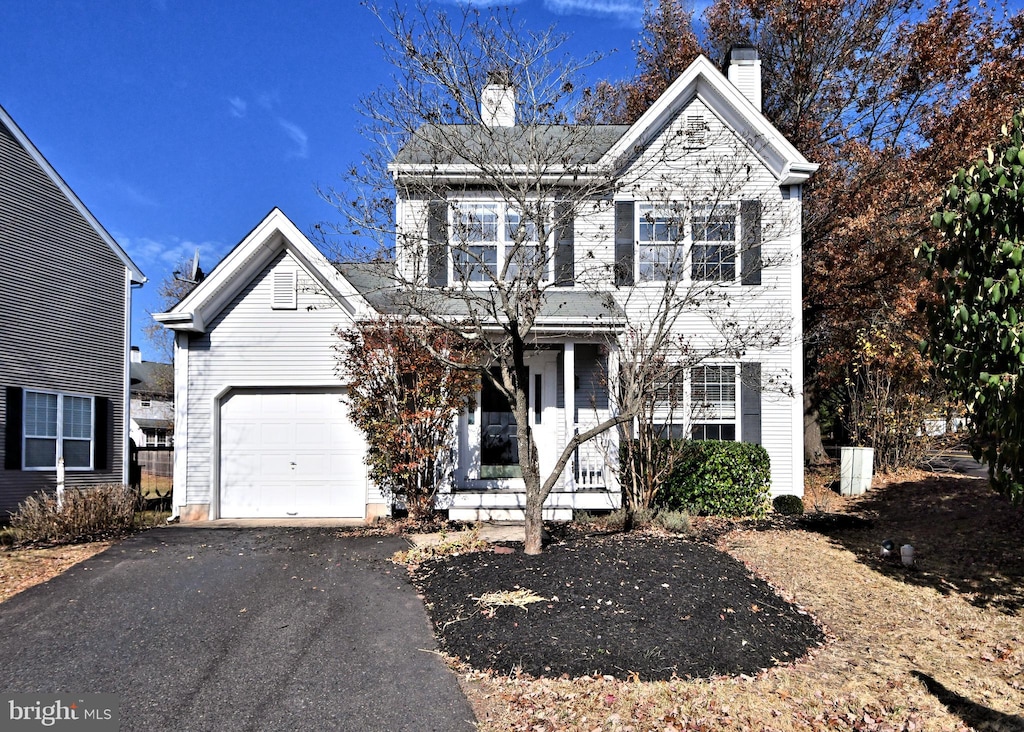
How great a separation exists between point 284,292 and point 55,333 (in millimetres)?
5491

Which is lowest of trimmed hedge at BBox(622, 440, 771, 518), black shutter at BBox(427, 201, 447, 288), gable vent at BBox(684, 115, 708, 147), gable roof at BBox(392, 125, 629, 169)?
trimmed hedge at BBox(622, 440, 771, 518)

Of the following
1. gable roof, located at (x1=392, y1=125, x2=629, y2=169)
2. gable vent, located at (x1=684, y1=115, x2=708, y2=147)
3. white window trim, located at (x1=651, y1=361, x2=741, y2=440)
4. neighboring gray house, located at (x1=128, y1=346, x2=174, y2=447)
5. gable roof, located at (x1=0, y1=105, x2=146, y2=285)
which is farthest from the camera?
neighboring gray house, located at (x1=128, y1=346, x2=174, y2=447)

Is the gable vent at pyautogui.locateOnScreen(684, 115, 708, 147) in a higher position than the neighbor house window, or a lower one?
higher

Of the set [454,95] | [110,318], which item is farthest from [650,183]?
[110,318]

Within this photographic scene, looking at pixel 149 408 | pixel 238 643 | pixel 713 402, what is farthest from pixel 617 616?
pixel 149 408

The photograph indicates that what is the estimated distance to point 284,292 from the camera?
11.4 metres

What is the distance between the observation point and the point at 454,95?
7.62m

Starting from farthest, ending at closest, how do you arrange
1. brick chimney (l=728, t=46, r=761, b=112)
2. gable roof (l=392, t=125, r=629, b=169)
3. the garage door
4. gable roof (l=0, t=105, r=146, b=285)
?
brick chimney (l=728, t=46, r=761, b=112)
gable roof (l=0, t=105, r=146, b=285)
the garage door
gable roof (l=392, t=125, r=629, b=169)

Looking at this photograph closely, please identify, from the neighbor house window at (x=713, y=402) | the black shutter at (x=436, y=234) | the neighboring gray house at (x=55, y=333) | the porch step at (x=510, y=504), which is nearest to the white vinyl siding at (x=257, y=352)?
the black shutter at (x=436, y=234)

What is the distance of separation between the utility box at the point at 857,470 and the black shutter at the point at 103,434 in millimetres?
15058

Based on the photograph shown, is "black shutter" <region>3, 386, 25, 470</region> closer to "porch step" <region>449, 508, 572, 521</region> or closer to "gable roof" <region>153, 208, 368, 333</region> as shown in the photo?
"gable roof" <region>153, 208, 368, 333</region>

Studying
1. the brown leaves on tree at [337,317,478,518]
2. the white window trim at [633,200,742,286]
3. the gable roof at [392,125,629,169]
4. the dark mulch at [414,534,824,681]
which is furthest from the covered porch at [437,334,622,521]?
the gable roof at [392,125,629,169]

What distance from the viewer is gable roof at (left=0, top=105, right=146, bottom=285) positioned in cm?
1273

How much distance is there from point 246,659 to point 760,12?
1949 centimetres
